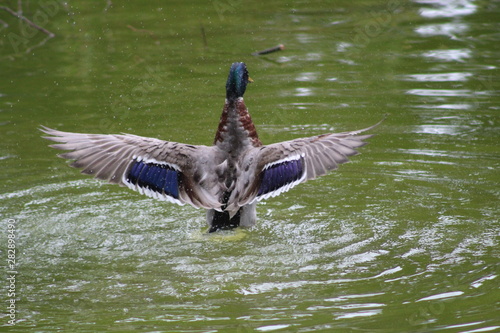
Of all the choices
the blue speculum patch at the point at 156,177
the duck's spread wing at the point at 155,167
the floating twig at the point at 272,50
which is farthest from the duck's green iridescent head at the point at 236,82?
the floating twig at the point at 272,50

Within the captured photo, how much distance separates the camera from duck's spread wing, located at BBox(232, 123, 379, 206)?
6098mm

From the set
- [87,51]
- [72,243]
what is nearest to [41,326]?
[72,243]

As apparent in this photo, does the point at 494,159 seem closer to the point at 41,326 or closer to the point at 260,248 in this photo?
the point at 260,248

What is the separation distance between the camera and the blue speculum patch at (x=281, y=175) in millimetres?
6164

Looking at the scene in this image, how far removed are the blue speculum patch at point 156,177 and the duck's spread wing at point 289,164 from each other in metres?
0.50

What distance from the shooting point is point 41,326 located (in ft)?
16.3

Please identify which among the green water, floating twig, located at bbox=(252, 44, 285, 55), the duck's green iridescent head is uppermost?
the duck's green iridescent head

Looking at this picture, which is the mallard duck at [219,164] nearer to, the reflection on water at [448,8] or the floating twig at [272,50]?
the floating twig at [272,50]

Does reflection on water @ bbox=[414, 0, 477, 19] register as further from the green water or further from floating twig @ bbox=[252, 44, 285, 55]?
floating twig @ bbox=[252, 44, 285, 55]

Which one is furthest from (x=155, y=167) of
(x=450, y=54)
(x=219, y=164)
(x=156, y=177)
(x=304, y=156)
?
(x=450, y=54)

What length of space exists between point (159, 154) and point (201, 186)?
42 centimetres

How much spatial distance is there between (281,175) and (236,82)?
1.11 meters

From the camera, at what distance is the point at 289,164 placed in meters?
6.20

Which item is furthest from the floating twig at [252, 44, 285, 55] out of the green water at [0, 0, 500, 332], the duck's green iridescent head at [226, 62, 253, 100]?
the duck's green iridescent head at [226, 62, 253, 100]
